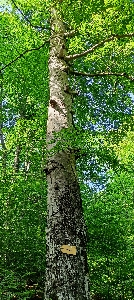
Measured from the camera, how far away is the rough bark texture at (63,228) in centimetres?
273

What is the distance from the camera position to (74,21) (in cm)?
591

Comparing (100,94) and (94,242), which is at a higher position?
(100,94)

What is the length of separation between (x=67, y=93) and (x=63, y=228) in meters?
2.60

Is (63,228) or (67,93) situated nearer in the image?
(63,228)

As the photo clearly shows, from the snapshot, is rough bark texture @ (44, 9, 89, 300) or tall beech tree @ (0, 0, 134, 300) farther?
tall beech tree @ (0, 0, 134, 300)

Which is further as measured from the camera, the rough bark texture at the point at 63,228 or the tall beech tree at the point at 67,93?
the tall beech tree at the point at 67,93

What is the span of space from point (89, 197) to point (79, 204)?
4867 mm

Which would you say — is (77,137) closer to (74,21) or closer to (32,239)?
(32,239)

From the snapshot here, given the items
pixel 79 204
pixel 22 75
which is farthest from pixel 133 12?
pixel 22 75

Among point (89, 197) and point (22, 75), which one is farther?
point (22, 75)

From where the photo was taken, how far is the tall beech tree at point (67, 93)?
118 inches

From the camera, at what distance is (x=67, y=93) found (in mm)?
5082

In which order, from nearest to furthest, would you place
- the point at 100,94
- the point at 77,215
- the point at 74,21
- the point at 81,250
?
the point at 81,250 < the point at 77,215 < the point at 74,21 < the point at 100,94

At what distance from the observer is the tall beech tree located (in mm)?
2988
